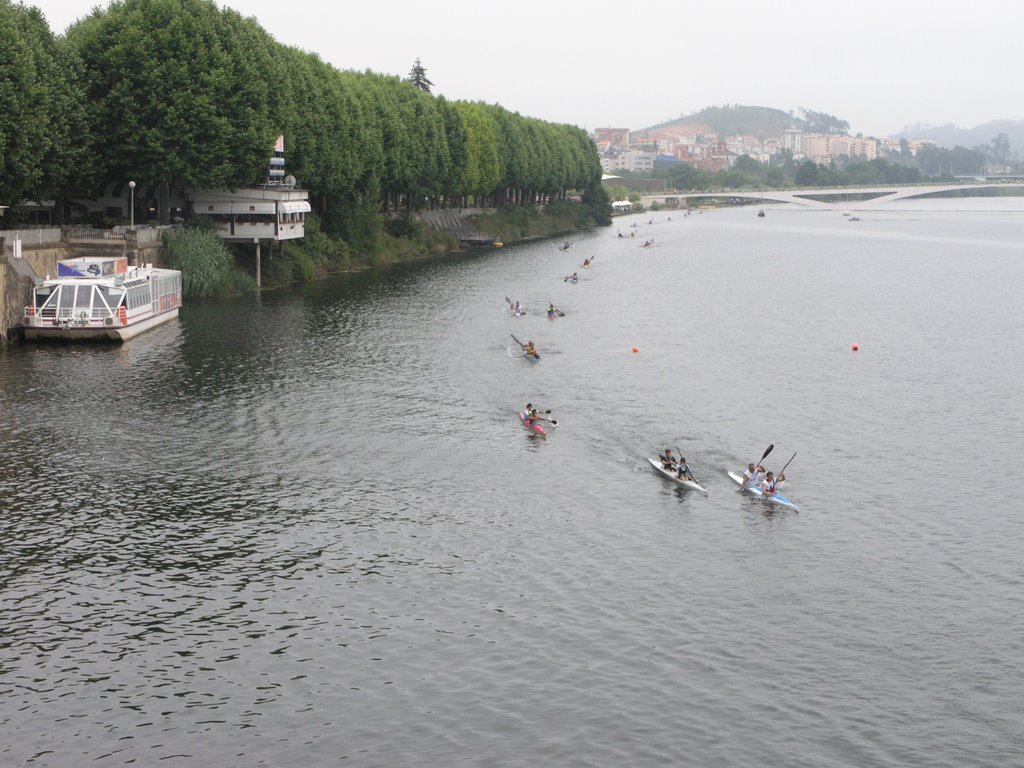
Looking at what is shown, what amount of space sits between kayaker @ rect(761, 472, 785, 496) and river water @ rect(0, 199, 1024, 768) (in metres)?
0.93

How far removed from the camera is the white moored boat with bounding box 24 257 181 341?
7769cm

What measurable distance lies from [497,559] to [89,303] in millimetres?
46897

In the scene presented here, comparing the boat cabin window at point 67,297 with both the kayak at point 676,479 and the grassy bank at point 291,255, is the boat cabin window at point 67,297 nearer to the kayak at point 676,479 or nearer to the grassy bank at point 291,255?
the grassy bank at point 291,255

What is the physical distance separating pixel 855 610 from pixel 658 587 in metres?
6.63

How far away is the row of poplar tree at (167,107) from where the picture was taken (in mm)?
84062

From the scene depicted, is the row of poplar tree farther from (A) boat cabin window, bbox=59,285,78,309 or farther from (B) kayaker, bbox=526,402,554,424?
(B) kayaker, bbox=526,402,554,424

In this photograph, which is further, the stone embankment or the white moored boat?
Result: the stone embankment

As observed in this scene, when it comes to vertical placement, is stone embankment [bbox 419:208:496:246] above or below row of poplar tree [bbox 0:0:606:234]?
below

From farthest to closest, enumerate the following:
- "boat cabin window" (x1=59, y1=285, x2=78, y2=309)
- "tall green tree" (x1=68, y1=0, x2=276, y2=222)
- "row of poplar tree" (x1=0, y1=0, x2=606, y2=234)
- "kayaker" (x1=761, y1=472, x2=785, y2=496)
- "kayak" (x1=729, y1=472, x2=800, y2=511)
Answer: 1. "tall green tree" (x1=68, y1=0, x2=276, y2=222)
2. "row of poplar tree" (x1=0, y1=0, x2=606, y2=234)
3. "boat cabin window" (x1=59, y1=285, x2=78, y2=309)
4. "kayaker" (x1=761, y1=472, x2=785, y2=496)
5. "kayak" (x1=729, y1=472, x2=800, y2=511)

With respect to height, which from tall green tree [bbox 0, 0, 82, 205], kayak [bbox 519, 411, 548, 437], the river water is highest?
tall green tree [bbox 0, 0, 82, 205]

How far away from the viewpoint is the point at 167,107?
96.1m

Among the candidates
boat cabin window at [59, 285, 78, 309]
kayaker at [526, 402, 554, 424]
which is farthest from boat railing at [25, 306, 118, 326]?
kayaker at [526, 402, 554, 424]

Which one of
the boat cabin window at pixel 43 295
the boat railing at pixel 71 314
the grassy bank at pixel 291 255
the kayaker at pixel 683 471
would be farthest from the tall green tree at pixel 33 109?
the kayaker at pixel 683 471

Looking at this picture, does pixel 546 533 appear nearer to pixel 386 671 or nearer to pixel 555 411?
pixel 386 671
